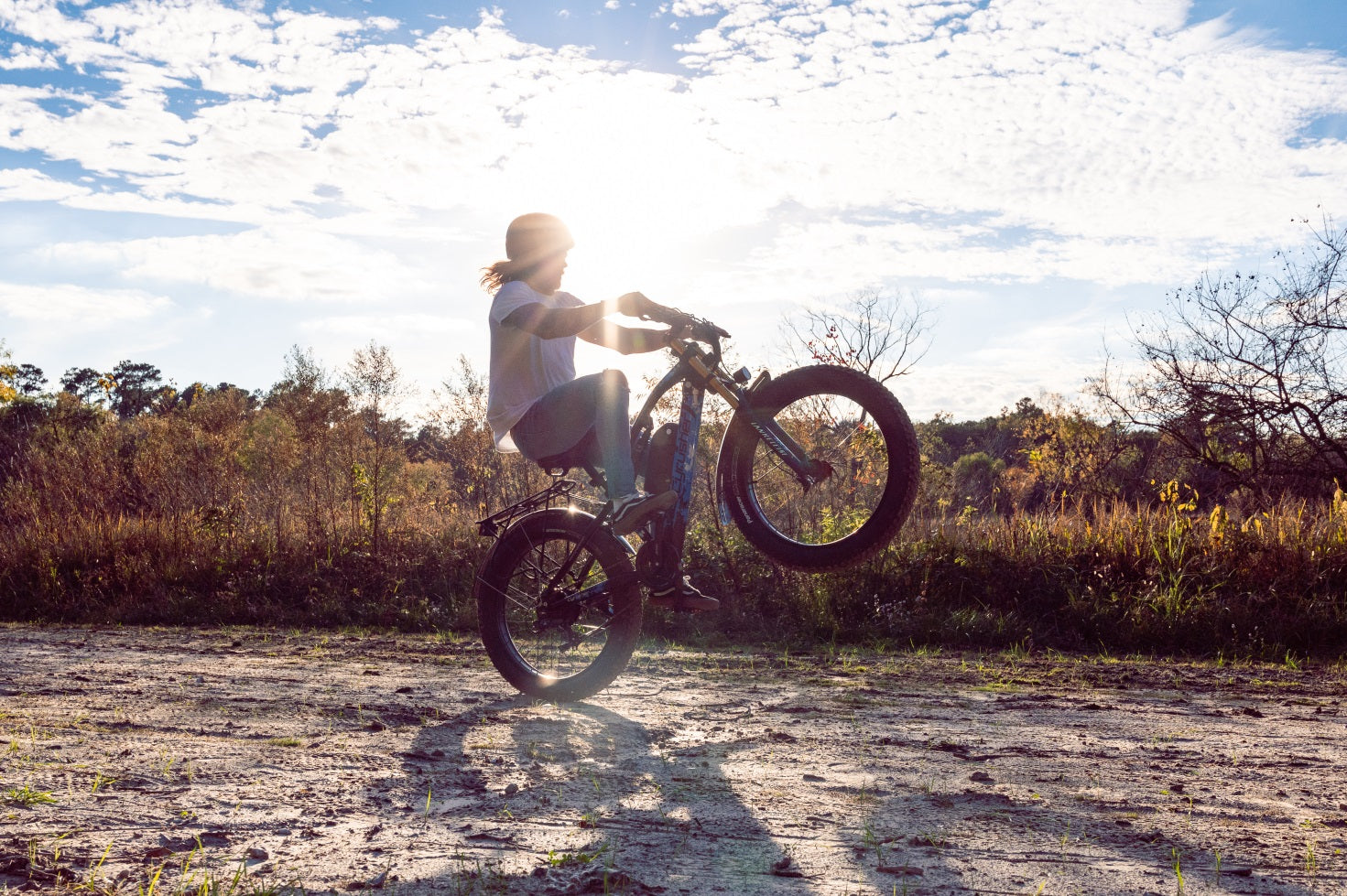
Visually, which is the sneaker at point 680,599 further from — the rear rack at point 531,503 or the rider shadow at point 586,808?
the rear rack at point 531,503

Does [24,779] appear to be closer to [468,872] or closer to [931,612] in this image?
[468,872]

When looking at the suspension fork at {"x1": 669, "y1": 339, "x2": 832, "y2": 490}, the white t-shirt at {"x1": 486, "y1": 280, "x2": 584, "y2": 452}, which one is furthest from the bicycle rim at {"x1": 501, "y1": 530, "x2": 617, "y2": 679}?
the suspension fork at {"x1": 669, "y1": 339, "x2": 832, "y2": 490}

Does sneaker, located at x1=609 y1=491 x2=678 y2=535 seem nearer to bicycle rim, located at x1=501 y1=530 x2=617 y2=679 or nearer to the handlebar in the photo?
bicycle rim, located at x1=501 y1=530 x2=617 y2=679

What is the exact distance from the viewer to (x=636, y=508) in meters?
4.73

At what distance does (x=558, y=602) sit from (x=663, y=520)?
946mm

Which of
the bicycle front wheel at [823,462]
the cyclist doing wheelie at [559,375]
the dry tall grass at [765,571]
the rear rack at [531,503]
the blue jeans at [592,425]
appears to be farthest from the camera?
the dry tall grass at [765,571]

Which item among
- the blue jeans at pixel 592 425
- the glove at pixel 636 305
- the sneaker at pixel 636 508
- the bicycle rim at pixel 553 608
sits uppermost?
the glove at pixel 636 305

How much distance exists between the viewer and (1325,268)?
1620 centimetres

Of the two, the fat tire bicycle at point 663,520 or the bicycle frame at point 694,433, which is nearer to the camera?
the fat tire bicycle at point 663,520

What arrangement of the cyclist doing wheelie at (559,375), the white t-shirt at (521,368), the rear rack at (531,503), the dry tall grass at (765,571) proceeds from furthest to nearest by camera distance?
the dry tall grass at (765,571)
the rear rack at (531,503)
the white t-shirt at (521,368)
the cyclist doing wheelie at (559,375)

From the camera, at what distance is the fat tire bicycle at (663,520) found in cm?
437

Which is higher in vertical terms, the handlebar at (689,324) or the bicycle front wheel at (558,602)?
the handlebar at (689,324)

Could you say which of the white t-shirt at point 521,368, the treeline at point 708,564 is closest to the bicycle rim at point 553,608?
the white t-shirt at point 521,368

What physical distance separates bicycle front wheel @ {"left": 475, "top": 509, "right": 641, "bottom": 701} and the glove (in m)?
1.21
